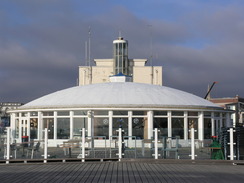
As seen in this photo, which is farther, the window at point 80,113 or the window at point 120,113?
the window at point 80,113

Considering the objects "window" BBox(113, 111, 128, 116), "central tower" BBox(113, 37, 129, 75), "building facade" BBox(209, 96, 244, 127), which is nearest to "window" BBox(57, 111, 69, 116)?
"window" BBox(113, 111, 128, 116)

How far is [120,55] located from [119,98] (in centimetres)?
3549

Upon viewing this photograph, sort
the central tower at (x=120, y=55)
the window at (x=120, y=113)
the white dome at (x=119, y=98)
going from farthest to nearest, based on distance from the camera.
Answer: the central tower at (x=120, y=55) < the white dome at (x=119, y=98) < the window at (x=120, y=113)

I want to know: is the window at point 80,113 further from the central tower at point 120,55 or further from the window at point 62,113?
the central tower at point 120,55

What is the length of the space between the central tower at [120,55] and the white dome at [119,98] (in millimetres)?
30466

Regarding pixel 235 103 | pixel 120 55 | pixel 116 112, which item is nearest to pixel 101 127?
pixel 116 112

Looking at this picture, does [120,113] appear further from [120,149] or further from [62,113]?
[120,149]

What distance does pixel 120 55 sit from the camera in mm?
65688

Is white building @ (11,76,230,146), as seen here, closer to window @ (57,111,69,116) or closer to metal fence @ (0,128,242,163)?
window @ (57,111,69,116)

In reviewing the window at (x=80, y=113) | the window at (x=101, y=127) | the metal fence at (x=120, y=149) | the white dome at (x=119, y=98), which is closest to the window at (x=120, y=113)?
the white dome at (x=119, y=98)

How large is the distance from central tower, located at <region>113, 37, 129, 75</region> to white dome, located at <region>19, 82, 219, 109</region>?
30.5m

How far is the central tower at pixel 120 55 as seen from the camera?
64.6 metres

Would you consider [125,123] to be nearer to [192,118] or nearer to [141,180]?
[192,118]

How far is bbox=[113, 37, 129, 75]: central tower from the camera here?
6456 centimetres
